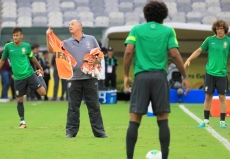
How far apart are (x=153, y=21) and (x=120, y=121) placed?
8.51 meters

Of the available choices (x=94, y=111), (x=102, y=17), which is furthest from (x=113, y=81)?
A: (x=94, y=111)

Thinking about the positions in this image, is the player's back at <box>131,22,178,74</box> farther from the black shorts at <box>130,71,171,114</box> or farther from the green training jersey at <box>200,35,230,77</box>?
the green training jersey at <box>200,35,230,77</box>

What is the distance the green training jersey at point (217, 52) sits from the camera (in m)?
14.4

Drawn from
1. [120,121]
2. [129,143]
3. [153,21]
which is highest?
[153,21]

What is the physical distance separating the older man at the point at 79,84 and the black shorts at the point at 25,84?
8.36 feet

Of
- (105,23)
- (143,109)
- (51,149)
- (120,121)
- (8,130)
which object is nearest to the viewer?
(143,109)

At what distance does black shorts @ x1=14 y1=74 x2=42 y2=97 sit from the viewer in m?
15.1

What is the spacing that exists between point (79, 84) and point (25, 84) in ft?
9.52

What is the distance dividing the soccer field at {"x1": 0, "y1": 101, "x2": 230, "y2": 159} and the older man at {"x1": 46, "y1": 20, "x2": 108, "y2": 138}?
0.78 feet

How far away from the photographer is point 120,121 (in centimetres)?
1694

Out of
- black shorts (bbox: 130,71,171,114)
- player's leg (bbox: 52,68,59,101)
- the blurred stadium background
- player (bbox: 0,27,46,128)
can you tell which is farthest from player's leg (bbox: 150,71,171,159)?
player's leg (bbox: 52,68,59,101)

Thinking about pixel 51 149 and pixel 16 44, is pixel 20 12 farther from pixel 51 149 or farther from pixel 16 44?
pixel 51 149

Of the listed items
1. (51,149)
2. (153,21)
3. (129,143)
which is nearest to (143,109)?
(129,143)

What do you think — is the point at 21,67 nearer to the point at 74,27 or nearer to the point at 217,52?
the point at 74,27
